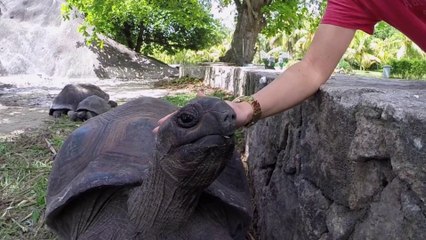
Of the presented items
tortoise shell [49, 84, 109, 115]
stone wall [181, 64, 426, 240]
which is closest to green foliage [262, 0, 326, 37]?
tortoise shell [49, 84, 109, 115]

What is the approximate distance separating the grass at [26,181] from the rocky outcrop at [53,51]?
807cm

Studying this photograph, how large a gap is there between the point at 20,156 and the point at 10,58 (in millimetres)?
9764

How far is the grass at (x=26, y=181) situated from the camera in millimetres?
2230

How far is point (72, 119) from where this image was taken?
4.84 m

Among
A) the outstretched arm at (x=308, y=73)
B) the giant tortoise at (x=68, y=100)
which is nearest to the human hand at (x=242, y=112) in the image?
the outstretched arm at (x=308, y=73)

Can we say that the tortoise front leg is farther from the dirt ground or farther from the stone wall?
the dirt ground

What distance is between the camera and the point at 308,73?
4.91 ft

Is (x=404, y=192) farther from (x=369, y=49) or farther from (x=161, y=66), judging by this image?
(x=369, y=49)

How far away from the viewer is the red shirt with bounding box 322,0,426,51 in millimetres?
1376

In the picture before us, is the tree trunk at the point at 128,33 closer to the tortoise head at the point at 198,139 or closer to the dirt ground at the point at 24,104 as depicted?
→ the dirt ground at the point at 24,104

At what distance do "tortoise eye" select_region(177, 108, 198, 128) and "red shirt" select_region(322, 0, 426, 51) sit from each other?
57 centimetres

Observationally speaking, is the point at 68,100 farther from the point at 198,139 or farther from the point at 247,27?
the point at 198,139

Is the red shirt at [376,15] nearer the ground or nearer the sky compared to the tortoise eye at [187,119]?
nearer the sky

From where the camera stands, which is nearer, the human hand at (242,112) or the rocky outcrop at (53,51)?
the human hand at (242,112)
